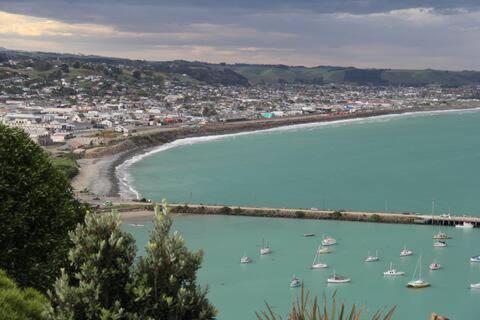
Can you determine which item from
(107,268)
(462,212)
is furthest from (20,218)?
(462,212)

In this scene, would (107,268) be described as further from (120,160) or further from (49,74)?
(49,74)

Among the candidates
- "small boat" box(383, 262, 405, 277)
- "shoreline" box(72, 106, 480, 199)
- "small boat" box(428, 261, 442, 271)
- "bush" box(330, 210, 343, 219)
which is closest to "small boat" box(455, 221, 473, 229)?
"bush" box(330, 210, 343, 219)

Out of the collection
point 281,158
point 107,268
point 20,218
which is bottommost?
point 281,158

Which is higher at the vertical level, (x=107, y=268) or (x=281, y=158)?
(x=107, y=268)

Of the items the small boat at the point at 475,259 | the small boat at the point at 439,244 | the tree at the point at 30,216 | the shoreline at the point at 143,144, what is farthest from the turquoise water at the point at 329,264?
the tree at the point at 30,216

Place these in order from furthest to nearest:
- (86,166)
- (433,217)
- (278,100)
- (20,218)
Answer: (278,100) → (86,166) → (433,217) → (20,218)
